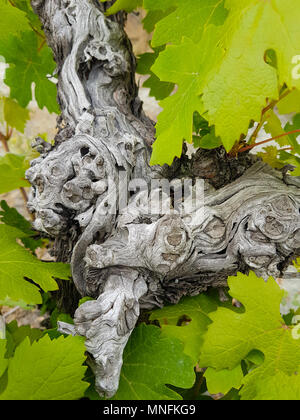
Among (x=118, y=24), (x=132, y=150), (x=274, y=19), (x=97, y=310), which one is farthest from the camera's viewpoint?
(x=118, y=24)

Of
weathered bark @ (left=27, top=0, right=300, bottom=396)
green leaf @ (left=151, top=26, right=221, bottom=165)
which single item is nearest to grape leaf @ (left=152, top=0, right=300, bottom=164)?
green leaf @ (left=151, top=26, right=221, bottom=165)

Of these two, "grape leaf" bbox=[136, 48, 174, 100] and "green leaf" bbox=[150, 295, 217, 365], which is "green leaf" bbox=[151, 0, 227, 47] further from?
"green leaf" bbox=[150, 295, 217, 365]

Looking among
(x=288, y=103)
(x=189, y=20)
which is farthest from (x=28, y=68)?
(x=288, y=103)

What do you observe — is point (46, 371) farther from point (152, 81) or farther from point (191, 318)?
point (152, 81)

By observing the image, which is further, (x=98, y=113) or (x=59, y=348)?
(x=98, y=113)

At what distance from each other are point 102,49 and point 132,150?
349 millimetres

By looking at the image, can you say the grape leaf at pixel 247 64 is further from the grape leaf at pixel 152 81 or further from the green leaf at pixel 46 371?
the grape leaf at pixel 152 81

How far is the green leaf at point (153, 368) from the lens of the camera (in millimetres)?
885

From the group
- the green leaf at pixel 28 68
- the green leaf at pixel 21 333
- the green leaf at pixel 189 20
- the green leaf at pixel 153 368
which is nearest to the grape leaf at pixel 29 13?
the green leaf at pixel 28 68

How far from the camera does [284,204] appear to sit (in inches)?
37.7

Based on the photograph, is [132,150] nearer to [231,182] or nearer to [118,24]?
[231,182]

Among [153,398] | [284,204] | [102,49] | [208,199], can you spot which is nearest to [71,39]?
[102,49]

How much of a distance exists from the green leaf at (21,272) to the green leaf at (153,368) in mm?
245

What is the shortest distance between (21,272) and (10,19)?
0.68 metres
